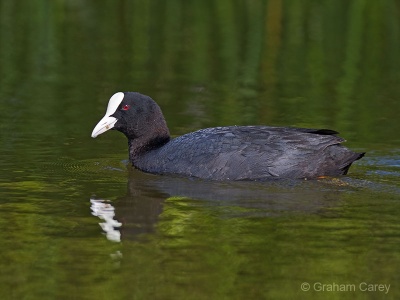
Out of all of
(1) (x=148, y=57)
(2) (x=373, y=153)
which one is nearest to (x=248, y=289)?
(2) (x=373, y=153)

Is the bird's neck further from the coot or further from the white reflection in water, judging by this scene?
the white reflection in water

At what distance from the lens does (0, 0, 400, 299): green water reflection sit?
19.8ft

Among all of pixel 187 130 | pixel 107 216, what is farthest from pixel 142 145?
pixel 107 216

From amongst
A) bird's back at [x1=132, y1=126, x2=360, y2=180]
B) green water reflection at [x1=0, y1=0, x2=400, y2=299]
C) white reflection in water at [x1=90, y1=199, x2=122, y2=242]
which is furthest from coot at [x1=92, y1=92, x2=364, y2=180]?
white reflection in water at [x1=90, y1=199, x2=122, y2=242]

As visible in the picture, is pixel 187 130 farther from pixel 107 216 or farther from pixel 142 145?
pixel 107 216

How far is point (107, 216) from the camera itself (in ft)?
24.4

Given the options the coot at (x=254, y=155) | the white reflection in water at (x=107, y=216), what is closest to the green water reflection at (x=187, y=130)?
the white reflection in water at (x=107, y=216)

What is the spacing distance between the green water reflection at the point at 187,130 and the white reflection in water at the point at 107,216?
1.7 inches

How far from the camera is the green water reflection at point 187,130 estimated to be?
19.8 feet

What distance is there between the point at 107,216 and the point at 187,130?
11.6 ft

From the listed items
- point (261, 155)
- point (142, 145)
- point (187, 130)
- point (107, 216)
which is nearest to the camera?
point (107, 216)

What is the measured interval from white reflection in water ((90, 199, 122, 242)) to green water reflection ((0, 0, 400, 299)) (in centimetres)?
4

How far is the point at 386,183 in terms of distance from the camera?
840cm

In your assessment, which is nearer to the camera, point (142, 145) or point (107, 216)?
point (107, 216)
